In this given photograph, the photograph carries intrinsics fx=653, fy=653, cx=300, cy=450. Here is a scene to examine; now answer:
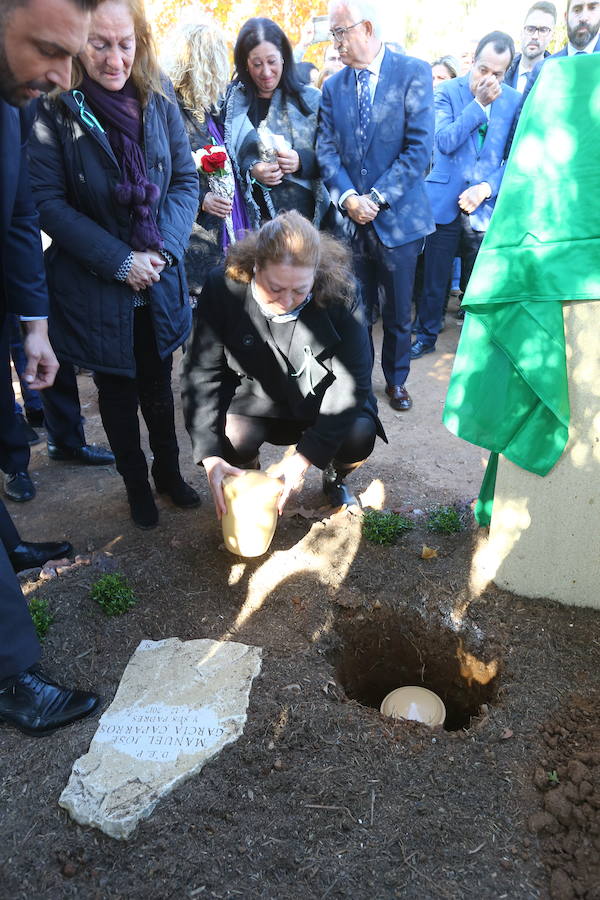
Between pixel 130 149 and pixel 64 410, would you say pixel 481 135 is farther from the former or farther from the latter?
pixel 64 410

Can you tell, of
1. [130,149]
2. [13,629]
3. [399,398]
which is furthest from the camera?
[399,398]

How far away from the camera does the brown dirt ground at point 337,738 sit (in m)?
1.89

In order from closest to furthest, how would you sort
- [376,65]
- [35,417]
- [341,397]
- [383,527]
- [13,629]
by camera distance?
[13,629]
[341,397]
[383,527]
[376,65]
[35,417]

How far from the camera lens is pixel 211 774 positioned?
2137mm

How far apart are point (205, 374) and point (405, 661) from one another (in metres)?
1.57

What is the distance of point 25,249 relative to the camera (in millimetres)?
2453

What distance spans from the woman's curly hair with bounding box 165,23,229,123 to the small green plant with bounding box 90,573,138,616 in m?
2.89

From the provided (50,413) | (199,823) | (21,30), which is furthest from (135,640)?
(21,30)

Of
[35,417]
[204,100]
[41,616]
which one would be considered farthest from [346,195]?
[41,616]

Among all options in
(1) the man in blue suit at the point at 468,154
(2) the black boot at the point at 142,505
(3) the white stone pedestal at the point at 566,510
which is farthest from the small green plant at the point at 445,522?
(1) the man in blue suit at the point at 468,154

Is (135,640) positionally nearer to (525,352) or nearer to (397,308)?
(525,352)

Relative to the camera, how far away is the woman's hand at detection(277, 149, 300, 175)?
4.22 metres

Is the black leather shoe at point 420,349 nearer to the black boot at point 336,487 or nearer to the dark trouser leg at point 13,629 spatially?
the black boot at point 336,487

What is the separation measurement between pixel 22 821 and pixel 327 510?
1.98 metres
